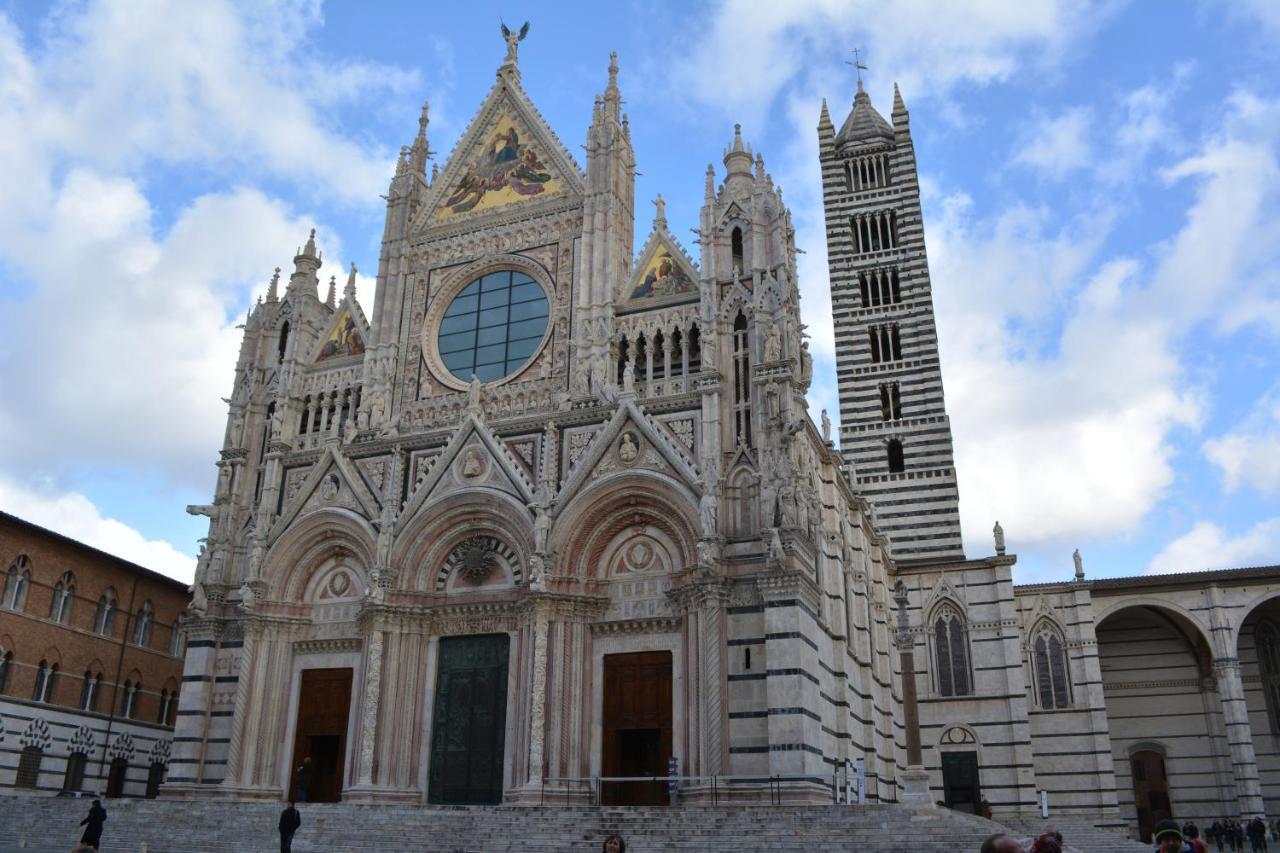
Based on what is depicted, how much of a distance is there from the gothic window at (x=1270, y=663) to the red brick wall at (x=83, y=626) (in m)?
38.1

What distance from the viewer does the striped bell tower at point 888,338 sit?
40438 millimetres

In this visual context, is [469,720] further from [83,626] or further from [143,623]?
[143,623]

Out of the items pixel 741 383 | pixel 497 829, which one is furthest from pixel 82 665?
pixel 741 383

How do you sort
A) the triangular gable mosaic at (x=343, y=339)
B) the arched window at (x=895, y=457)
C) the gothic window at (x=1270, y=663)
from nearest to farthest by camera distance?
the triangular gable mosaic at (x=343, y=339) < the gothic window at (x=1270, y=663) < the arched window at (x=895, y=457)

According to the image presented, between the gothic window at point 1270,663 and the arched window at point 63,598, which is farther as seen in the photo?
the gothic window at point 1270,663

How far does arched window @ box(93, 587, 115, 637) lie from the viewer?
32000mm

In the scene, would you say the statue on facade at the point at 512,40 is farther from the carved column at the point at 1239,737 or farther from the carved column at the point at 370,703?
the carved column at the point at 1239,737

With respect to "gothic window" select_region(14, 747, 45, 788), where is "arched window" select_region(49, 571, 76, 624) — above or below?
above

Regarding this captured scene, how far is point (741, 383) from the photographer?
2478 centimetres

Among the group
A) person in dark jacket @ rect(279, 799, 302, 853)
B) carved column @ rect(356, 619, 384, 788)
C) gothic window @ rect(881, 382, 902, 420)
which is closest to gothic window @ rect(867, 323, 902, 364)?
gothic window @ rect(881, 382, 902, 420)

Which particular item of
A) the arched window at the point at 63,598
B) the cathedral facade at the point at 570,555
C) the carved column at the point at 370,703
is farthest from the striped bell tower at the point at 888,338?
the arched window at the point at 63,598

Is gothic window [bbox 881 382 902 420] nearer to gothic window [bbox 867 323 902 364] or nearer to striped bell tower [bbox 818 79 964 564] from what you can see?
striped bell tower [bbox 818 79 964 564]

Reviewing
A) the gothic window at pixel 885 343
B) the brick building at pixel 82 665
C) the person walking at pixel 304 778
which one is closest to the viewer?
the person walking at pixel 304 778

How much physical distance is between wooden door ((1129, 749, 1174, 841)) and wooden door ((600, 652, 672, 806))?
22.8 m
